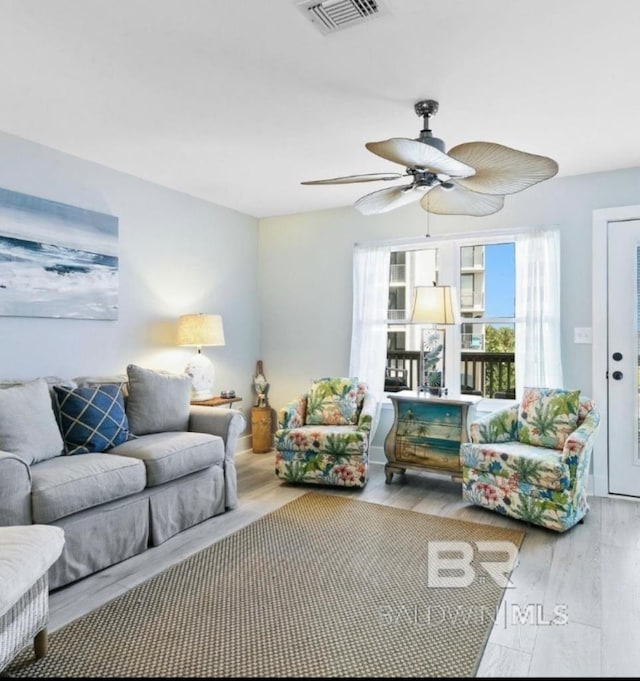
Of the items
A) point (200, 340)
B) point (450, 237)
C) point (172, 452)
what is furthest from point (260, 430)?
point (450, 237)

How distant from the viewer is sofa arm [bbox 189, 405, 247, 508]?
3330 millimetres

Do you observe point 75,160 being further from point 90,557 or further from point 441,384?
point 441,384

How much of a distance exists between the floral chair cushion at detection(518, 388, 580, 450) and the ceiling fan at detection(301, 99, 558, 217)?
58.1 inches

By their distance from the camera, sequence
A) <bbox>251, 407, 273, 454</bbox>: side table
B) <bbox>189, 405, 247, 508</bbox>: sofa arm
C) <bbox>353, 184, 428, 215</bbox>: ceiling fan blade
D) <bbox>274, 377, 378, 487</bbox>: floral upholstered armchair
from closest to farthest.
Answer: <bbox>353, 184, 428, 215</bbox>: ceiling fan blade → <bbox>189, 405, 247, 508</bbox>: sofa arm → <bbox>274, 377, 378, 487</bbox>: floral upholstered armchair → <bbox>251, 407, 273, 454</bbox>: side table

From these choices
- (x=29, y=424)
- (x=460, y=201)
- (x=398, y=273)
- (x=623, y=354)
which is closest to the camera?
(x=29, y=424)

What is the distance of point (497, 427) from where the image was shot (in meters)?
3.50

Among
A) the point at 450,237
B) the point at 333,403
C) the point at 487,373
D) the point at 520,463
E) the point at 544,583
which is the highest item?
the point at 450,237

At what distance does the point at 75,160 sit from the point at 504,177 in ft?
9.54

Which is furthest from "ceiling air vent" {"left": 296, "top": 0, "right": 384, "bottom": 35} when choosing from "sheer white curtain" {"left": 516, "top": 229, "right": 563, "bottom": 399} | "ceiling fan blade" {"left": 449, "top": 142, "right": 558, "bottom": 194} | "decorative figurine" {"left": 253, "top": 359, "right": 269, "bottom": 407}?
"decorative figurine" {"left": 253, "top": 359, "right": 269, "bottom": 407}

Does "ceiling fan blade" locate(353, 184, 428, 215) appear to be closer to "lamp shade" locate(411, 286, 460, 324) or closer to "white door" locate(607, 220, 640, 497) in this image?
"lamp shade" locate(411, 286, 460, 324)

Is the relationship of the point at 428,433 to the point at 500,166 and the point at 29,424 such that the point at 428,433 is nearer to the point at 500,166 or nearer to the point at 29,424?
the point at 500,166

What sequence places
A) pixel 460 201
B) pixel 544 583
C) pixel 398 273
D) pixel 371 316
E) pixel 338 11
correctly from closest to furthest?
pixel 338 11, pixel 544 583, pixel 460 201, pixel 371 316, pixel 398 273

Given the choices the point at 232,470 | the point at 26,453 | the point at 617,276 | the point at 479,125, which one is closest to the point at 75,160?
the point at 26,453

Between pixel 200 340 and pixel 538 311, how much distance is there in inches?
108
